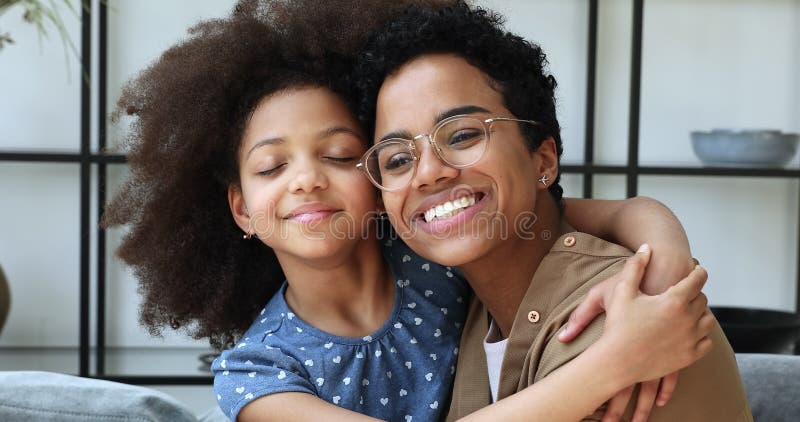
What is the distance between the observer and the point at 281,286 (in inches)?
74.3

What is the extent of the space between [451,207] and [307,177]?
26 centimetres

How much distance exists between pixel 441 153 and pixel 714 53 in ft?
9.26

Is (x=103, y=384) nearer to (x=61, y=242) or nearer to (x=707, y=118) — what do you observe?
(x=61, y=242)

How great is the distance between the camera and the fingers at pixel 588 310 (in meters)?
1.37

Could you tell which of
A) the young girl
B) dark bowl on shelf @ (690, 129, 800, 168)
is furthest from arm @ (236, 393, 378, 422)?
dark bowl on shelf @ (690, 129, 800, 168)

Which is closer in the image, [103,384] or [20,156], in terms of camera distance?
[103,384]

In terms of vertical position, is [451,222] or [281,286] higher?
[451,222]

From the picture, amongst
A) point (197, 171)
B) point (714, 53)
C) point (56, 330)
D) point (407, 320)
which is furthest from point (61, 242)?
point (714, 53)

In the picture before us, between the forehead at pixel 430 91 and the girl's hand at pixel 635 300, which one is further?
the forehead at pixel 430 91

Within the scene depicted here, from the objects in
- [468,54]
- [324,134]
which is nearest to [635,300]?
[468,54]

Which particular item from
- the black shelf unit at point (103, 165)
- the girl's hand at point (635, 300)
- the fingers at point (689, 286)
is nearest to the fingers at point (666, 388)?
the girl's hand at point (635, 300)

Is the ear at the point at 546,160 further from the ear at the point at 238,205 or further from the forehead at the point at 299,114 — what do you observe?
the ear at the point at 238,205

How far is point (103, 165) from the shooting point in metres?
3.68

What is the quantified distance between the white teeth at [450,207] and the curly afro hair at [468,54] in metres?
0.17
